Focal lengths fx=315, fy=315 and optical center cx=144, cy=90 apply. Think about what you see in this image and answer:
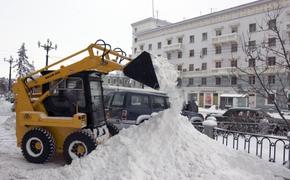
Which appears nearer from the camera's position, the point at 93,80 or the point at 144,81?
the point at 144,81

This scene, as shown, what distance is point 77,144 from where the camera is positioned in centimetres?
737

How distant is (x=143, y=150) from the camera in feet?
20.3

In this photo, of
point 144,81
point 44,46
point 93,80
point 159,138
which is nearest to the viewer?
point 159,138

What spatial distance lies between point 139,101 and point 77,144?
5365 mm

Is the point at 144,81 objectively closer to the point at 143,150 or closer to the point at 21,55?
the point at 143,150

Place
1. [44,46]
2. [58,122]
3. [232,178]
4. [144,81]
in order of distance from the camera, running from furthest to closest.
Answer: [44,46] < [58,122] < [144,81] < [232,178]

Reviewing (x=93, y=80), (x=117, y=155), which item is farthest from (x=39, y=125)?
(x=117, y=155)

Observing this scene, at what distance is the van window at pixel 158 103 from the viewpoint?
12.9 m

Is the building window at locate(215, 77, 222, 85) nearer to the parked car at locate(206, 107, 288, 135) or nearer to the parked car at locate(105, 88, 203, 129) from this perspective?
the parked car at locate(206, 107, 288, 135)

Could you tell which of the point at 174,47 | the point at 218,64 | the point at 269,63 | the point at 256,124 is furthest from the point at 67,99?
the point at 174,47

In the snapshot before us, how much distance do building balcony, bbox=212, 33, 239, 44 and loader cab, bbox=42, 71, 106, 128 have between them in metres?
38.0

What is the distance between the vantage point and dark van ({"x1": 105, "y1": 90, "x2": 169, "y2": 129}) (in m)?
12.0

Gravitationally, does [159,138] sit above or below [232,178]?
above

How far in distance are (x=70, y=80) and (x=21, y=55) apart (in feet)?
162
